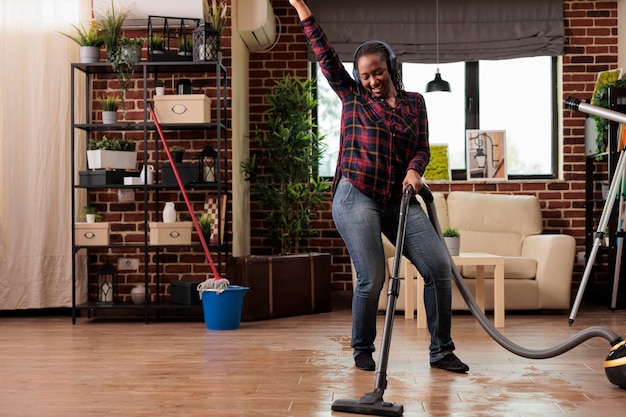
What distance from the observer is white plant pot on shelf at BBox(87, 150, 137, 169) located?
18.0ft

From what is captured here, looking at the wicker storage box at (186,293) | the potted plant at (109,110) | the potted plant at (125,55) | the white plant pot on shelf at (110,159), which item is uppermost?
the potted plant at (125,55)

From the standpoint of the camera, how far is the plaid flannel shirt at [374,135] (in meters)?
3.44

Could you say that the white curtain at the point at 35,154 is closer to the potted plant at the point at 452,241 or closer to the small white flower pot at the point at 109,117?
the small white flower pot at the point at 109,117

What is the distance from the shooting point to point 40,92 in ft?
19.0

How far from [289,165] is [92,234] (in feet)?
5.11

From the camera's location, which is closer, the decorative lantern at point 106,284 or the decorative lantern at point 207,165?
the decorative lantern at point 207,165

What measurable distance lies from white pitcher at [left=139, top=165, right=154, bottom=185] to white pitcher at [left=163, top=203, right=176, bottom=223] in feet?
0.65

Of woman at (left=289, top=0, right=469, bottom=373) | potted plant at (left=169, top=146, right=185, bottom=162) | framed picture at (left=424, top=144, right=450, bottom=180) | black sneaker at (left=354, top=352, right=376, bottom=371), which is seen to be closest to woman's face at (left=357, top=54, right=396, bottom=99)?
woman at (left=289, top=0, right=469, bottom=373)

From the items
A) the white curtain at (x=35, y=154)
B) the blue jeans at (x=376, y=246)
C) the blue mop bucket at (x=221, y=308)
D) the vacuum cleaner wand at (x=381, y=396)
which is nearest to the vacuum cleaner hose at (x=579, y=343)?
the blue jeans at (x=376, y=246)

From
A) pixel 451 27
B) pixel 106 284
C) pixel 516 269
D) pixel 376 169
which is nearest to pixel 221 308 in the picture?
pixel 106 284

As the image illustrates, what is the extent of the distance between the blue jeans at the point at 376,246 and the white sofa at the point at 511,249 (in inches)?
66.6

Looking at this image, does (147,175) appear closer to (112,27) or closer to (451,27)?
(112,27)

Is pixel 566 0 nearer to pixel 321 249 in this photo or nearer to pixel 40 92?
pixel 321 249

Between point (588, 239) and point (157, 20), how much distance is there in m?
3.77
